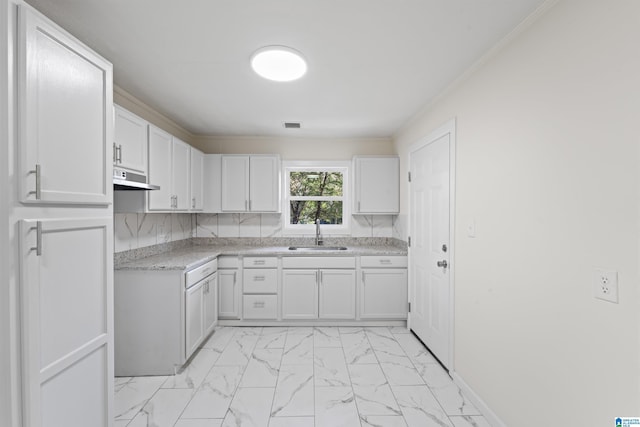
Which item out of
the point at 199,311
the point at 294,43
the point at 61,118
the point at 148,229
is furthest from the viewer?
the point at 148,229

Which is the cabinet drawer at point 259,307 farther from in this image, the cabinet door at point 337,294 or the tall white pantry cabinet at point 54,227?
the tall white pantry cabinet at point 54,227

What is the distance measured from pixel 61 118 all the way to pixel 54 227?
0.45 m

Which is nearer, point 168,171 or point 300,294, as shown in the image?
point 168,171

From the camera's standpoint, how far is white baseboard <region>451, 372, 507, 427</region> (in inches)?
70.9

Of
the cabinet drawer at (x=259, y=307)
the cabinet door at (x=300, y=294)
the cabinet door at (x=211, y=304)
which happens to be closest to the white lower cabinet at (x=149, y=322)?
the cabinet door at (x=211, y=304)

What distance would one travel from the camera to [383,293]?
3430 millimetres

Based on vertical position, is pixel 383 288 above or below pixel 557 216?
below

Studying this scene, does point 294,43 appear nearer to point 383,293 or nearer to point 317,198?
point 317,198

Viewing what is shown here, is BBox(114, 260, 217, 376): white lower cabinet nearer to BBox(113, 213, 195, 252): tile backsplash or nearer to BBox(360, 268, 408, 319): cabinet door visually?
BBox(113, 213, 195, 252): tile backsplash

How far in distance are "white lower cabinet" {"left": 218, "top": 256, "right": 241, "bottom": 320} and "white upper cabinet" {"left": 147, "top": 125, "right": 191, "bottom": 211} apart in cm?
80

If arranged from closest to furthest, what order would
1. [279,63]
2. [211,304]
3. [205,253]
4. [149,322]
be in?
[279,63], [149,322], [211,304], [205,253]

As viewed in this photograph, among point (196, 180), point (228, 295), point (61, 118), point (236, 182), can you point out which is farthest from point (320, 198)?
point (61, 118)

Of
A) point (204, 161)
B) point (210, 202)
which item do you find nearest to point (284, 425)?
point (210, 202)

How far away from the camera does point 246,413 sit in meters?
1.95
